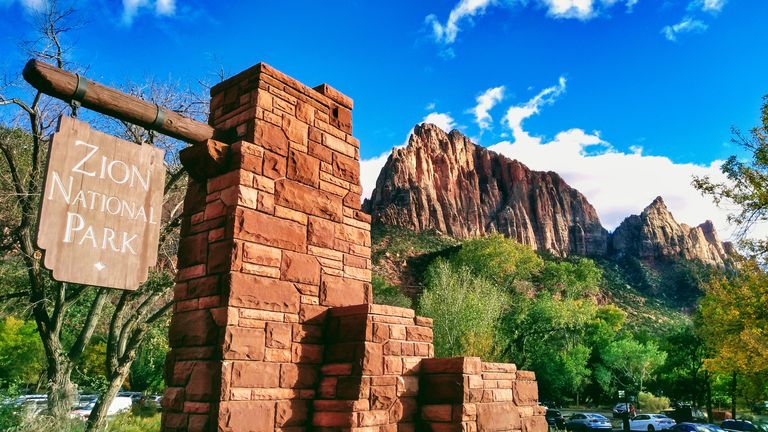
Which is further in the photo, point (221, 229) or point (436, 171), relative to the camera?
point (436, 171)

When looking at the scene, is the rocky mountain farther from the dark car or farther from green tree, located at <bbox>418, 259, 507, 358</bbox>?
the dark car

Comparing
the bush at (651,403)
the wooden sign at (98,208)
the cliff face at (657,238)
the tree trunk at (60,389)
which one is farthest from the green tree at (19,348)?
the cliff face at (657,238)

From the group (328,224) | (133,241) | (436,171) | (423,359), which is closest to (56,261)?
(133,241)

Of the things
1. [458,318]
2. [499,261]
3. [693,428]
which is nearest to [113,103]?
[693,428]

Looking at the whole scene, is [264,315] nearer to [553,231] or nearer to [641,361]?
[641,361]

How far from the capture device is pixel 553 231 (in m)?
119

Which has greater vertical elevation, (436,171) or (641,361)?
(436,171)

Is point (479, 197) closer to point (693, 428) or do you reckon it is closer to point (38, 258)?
point (693, 428)

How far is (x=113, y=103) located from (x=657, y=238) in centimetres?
12295

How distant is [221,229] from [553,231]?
12050 centimetres

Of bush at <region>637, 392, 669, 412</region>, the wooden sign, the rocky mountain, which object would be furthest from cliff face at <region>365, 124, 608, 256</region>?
the wooden sign

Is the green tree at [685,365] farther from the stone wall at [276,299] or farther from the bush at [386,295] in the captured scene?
the stone wall at [276,299]

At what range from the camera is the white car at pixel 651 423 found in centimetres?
2561

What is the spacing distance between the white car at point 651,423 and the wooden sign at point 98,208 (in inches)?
1081
